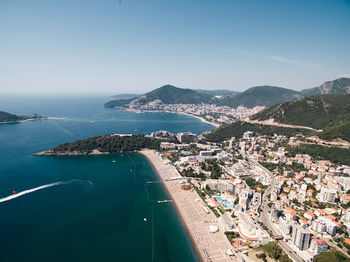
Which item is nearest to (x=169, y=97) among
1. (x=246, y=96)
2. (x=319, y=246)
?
(x=246, y=96)

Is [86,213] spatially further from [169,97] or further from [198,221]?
[169,97]

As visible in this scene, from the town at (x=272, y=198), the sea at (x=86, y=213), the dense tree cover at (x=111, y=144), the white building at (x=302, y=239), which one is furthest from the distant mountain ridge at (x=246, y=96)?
the white building at (x=302, y=239)

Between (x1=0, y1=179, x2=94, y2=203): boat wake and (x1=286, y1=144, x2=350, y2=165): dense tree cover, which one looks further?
(x1=286, y1=144, x2=350, y2=165): dense tree cover

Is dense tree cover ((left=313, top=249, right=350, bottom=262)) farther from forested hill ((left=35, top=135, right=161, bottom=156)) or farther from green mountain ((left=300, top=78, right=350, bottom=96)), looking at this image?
green mountain ((left=300, top=78, right=350, bottom=96))

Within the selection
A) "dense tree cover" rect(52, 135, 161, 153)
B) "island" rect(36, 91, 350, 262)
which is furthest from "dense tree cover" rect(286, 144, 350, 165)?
"dense tree cover" rect(52, 135, 161, 153)

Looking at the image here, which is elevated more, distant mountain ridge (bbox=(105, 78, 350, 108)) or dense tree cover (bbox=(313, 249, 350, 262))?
distant mountain ridge (bbox=(105, 78, 350, 108))

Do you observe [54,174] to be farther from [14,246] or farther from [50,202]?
[14,246]
